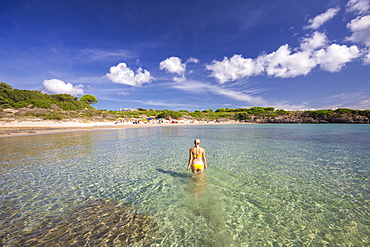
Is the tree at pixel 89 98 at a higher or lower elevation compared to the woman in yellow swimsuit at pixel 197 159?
higher

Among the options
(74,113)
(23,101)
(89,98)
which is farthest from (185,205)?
(89,98)

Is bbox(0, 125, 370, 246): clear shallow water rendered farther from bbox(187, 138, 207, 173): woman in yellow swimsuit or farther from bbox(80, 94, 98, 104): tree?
bbox(80, 94, 98, 104): tree

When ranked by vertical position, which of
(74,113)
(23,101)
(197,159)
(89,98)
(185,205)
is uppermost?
(89,98)

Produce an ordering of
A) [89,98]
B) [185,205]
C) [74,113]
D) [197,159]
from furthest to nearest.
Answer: [89,98] < [74,113] < [197,159] < [185,205]

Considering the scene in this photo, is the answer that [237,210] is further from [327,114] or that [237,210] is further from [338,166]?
[327,114]

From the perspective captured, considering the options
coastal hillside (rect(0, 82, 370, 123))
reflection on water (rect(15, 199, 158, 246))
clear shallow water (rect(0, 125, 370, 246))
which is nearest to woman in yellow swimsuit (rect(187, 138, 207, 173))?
clear shallow water (rect(0, 125, 370, 246))

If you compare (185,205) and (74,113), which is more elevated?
(74,113)

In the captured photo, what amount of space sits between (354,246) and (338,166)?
807 centimetres

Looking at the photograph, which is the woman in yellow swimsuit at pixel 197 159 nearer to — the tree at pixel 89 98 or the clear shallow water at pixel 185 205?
the clear shallow water at pixel 185 205

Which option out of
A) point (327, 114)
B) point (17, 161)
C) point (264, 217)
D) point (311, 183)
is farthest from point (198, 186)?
point (327, 114)

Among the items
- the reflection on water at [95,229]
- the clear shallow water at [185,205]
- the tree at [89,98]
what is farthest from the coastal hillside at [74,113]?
the reflection on water at [95,229]

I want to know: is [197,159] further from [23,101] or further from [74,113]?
[23,101]

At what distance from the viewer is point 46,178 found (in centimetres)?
751

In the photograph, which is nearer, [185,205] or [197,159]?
[185,205]
